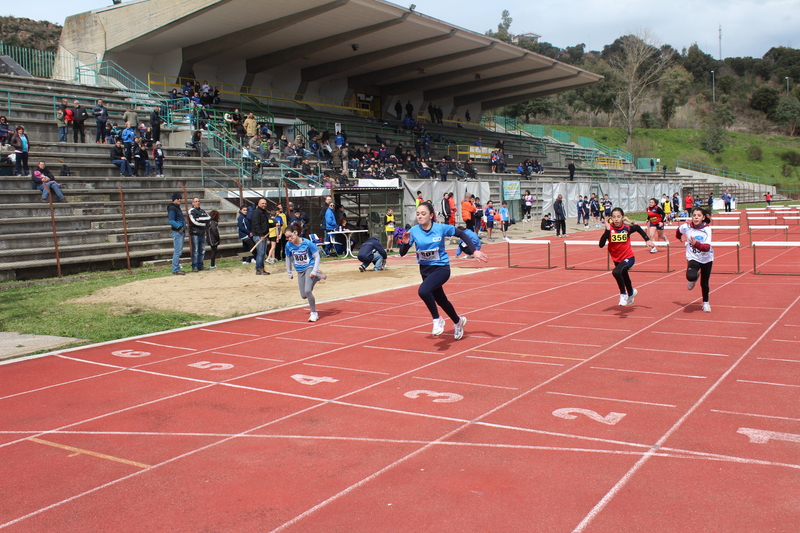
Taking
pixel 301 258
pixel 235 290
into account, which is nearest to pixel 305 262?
pixel 301 258

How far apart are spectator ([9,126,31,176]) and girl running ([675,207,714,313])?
18202mm

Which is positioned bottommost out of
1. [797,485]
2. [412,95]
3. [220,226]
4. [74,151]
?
[797,485]

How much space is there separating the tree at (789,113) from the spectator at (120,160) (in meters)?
90.5

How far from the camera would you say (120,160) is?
21.9 metres

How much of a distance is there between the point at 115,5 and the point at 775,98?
292 ft

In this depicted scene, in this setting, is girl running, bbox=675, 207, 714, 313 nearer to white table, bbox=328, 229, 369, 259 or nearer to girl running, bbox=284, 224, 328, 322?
girl running, bbox=284, 224, 328, 322

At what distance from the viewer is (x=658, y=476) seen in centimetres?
480

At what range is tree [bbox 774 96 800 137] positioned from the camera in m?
87.6

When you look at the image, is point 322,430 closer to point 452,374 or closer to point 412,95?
point 452,374

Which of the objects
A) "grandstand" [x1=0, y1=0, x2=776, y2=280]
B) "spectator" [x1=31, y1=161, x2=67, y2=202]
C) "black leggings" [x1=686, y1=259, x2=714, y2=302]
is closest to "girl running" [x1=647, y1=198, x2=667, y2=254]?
"grandstand" [x1=0, y1=0, x2=776, y2=280]

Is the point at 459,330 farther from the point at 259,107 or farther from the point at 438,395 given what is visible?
the point at 259,107

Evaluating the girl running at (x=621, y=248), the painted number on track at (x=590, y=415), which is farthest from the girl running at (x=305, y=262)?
the painted number on track at (x=590, y=415)

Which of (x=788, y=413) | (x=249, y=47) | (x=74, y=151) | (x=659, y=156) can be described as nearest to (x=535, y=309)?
(x=788, y=413)

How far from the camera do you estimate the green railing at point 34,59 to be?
33.5 metres
